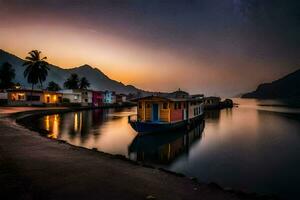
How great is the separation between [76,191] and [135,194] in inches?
68.5

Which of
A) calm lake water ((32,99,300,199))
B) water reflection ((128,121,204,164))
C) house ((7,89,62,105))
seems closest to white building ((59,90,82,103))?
house ((7,89,62,105))

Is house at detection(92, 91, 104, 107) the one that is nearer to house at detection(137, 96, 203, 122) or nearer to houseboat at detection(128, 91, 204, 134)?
house at detection(137, 96, 203, 122)

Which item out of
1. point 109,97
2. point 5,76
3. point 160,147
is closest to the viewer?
point 160,147

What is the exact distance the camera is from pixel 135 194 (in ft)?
21.6

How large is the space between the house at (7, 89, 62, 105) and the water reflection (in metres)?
46.4

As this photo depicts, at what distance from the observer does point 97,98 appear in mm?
90500

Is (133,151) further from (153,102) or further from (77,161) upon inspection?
(77,161)

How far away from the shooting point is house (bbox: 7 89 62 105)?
57.1 meters

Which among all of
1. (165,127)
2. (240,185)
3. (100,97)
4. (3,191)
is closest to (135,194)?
(3,191)

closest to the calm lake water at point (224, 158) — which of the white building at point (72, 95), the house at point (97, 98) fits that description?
the white building at point (72, 95)

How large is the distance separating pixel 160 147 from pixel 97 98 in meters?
73.2

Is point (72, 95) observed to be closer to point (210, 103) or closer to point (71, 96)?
point (71, 96)

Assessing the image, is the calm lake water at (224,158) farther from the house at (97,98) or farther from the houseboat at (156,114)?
the house at (97,98)

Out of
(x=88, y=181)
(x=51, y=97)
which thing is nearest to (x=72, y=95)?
(x=51, y=97)
